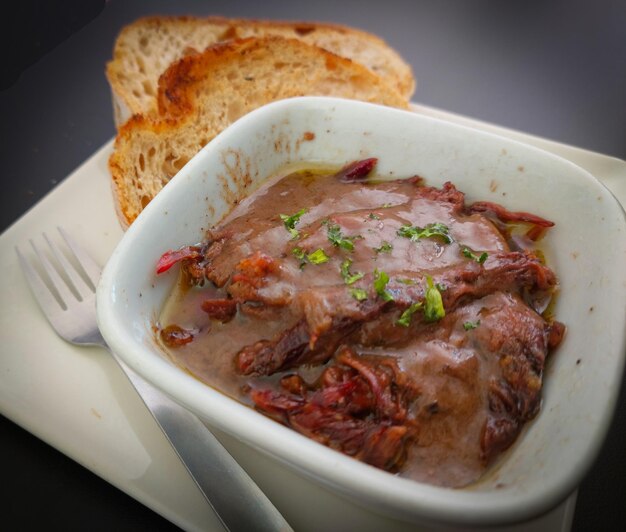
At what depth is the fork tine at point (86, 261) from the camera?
3.08 m

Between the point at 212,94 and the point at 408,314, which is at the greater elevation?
the point at 212,94

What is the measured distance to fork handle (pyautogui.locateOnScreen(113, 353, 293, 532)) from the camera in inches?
87.5

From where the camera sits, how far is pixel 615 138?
4.50 meters

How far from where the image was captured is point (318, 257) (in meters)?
2.35

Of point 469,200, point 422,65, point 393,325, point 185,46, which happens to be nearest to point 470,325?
point 393,325

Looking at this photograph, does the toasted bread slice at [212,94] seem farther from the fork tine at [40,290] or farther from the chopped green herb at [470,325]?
the chopped green herb at [470,325]

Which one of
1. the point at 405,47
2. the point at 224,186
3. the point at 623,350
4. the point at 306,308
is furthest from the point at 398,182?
the point at 405,47

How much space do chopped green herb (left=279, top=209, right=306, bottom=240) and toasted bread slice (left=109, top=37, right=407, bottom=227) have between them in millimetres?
780

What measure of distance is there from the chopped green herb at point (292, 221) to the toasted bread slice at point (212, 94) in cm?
78

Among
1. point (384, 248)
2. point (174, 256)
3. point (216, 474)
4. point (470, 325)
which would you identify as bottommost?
point (216, 474)

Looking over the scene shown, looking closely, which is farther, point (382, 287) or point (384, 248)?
point (384, 248)

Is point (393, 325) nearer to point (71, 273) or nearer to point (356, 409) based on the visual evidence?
point (356, 409)

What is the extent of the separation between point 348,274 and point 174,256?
710mm

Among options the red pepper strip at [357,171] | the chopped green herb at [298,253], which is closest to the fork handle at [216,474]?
the chopped green herb at [298,253]
